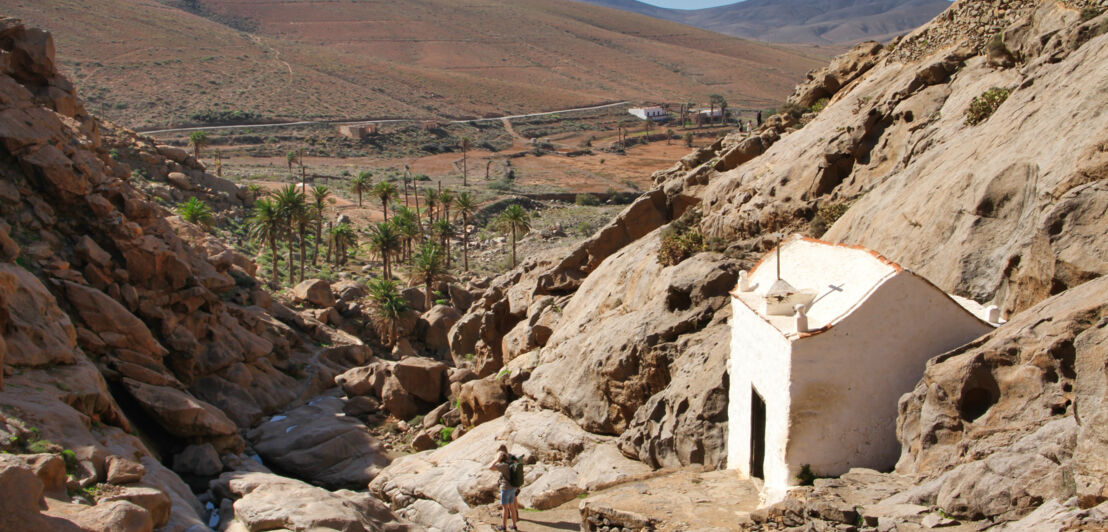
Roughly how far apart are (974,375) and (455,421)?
20.4 m

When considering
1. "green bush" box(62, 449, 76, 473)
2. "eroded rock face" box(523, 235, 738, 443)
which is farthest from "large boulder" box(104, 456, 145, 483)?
→ "eroded rock face" box(523, 235, 738, 443)

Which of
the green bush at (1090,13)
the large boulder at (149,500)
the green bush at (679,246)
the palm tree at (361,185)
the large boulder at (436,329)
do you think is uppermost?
the green bush at (1090,13)

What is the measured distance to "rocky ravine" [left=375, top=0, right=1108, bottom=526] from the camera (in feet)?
36.4

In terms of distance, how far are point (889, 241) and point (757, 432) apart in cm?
467

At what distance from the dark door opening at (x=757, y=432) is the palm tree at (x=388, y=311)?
30.5 m

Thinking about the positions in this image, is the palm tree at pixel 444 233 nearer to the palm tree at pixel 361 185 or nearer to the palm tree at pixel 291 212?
the palm tree at pixel 291 212

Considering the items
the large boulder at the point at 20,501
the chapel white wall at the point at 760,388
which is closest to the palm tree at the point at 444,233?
the chapel white wall at the point at 760,388

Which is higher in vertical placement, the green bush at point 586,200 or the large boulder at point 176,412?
the large boulder at point 176,412

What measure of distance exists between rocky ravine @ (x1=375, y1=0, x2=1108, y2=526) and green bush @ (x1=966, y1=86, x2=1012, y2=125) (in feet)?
0.97

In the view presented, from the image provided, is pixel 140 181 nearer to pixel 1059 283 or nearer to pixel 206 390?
pixel 206 390

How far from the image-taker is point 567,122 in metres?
131

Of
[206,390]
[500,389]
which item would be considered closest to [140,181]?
[206,390]

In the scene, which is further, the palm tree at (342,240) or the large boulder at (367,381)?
the palm tree at (342,240)

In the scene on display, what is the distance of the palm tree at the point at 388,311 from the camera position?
43.0 m
